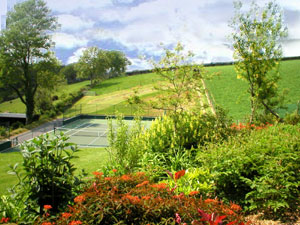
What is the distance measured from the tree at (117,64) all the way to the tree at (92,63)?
3.72m

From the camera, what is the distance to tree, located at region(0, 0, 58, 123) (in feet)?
77.1

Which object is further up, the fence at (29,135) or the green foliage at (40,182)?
the green foliage at (40,182)

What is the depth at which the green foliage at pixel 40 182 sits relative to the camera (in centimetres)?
279

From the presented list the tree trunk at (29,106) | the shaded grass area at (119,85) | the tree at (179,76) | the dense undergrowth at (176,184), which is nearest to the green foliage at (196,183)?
the dense undergrowth at (176,184)

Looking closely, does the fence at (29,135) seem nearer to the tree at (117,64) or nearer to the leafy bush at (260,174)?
the leafy bush at (260,174)

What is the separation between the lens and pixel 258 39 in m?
10.8

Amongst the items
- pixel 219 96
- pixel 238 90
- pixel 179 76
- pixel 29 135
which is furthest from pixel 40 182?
pixel 238 90

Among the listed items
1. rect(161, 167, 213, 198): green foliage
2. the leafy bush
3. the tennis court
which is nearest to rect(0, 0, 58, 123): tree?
the tennis court

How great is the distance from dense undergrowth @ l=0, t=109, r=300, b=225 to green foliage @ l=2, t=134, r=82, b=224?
0.5 inches

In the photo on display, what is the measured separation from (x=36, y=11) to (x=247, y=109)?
23.2 m

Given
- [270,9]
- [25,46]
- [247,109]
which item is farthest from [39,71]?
[270,9]

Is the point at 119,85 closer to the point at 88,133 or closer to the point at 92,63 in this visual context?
the point at 92,63

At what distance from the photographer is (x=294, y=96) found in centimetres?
2269

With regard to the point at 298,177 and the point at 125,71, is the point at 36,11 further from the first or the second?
the point at 125,71
